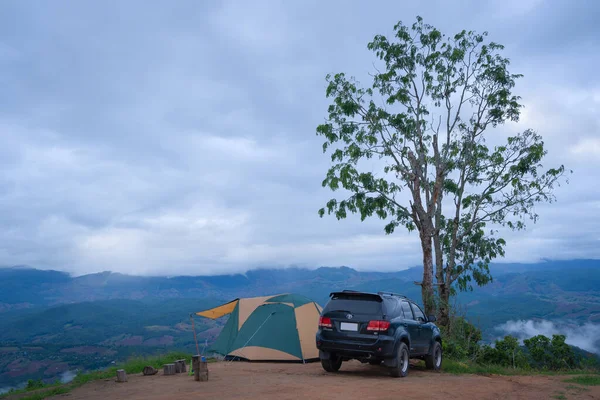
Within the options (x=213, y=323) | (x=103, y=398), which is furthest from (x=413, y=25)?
(x=213, y=323)

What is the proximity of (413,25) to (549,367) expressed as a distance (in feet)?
50.5

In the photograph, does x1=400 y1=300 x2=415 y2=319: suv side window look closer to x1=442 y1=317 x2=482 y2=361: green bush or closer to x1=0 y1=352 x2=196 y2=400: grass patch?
x1=442 y1=317 x2=482 y2=361: green bush

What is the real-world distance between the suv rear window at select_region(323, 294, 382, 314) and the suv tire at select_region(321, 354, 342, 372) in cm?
131

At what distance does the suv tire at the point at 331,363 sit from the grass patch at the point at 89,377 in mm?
5549

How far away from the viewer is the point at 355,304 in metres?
11.2

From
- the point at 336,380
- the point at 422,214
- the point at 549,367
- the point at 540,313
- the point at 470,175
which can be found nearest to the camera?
the point at 336,380

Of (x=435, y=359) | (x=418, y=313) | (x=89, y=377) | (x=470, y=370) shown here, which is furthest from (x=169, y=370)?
(x=470, y=370)

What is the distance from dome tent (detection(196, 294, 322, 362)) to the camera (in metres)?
15.6

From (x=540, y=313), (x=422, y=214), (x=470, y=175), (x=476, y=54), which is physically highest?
(x=476, y=54)

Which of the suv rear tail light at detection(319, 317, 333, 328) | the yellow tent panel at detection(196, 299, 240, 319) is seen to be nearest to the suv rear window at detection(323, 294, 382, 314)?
the suv rear tail light at detection(319, 317, 333, 328)

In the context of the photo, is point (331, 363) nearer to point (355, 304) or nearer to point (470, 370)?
point (355, 304)

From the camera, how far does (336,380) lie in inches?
413

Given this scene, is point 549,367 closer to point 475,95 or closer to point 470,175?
point 470,175

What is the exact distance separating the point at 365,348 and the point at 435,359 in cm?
353
